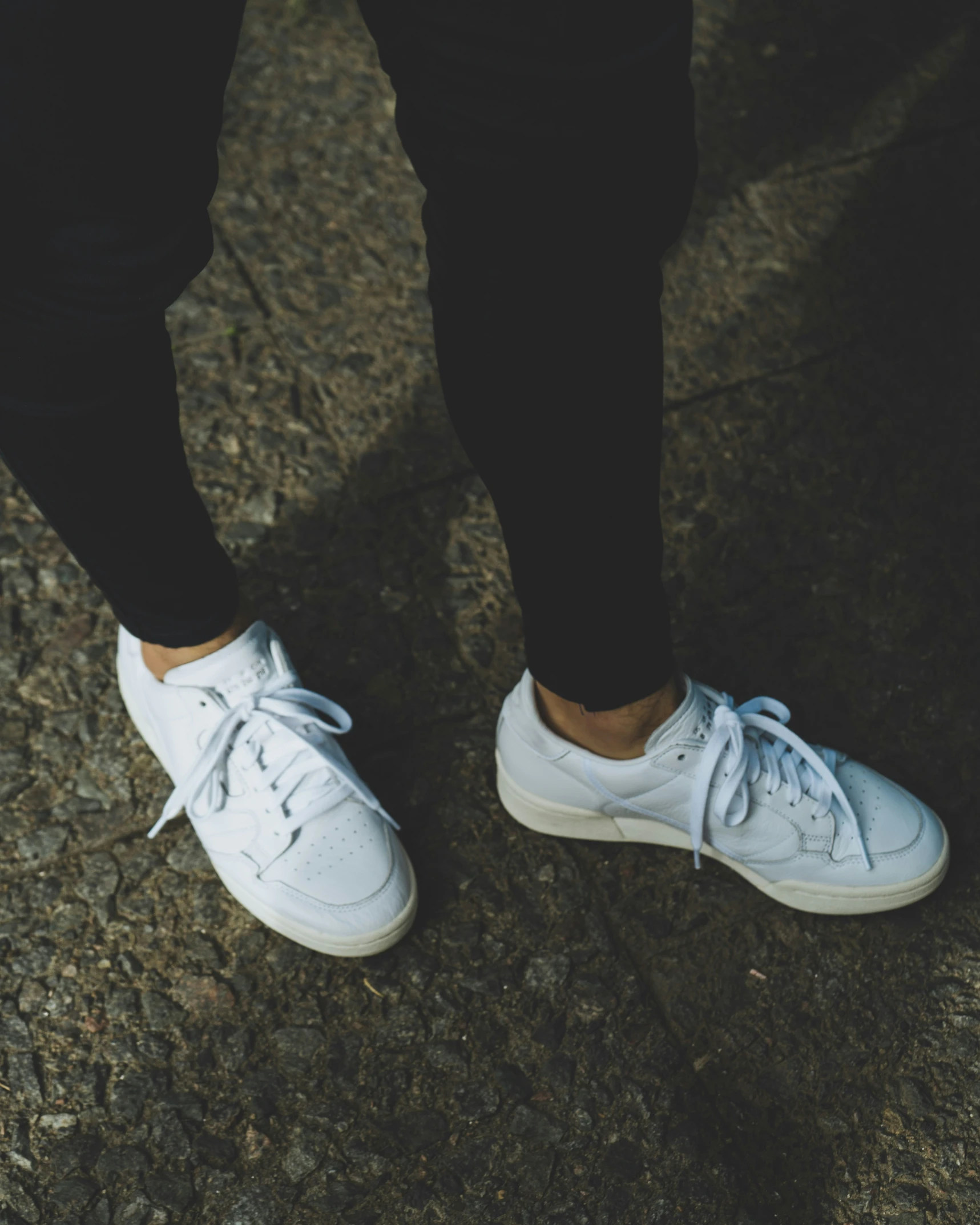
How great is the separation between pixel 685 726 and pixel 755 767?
0.39 feet

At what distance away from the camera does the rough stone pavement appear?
128 centimetres

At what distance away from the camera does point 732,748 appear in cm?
134

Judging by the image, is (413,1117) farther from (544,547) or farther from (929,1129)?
(544,547)

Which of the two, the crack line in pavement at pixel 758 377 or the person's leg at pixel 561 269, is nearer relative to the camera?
the person's leg at pixel 561 269

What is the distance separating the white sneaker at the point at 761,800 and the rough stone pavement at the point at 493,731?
0.26ft

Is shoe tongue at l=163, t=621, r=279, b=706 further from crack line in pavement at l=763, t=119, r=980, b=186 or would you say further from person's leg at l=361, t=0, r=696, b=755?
crack line in pavement at l=763, t=119, r=980, b=186

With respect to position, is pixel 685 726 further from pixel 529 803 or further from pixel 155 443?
pixel 155 443

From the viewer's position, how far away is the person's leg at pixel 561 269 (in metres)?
0.83

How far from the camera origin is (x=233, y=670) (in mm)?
1411

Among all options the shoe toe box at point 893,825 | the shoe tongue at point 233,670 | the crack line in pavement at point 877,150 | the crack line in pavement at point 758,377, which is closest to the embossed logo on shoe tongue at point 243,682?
the shoe tongue at point 233,670

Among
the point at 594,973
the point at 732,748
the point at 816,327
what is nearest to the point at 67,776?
the point at 594,973

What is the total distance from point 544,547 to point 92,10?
0.60m

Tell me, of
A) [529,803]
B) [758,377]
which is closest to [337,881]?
[529,803]

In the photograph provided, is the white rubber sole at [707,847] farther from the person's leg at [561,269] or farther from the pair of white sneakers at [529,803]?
the person's leg at [561,269]
